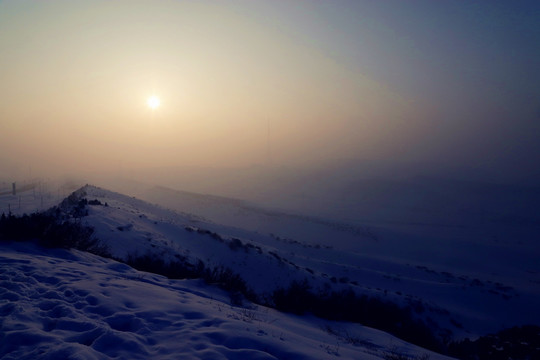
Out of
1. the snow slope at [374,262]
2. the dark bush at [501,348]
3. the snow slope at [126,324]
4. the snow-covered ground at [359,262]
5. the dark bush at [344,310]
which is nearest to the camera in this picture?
the snow slope at [126,324]

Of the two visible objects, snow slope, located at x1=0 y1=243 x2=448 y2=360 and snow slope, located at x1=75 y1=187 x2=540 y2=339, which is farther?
snow slope, located at x1=75 y1=187 x2=540 y2=339

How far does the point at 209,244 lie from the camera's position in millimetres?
22453

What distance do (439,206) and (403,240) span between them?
40052mm

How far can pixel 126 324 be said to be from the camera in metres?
5.43

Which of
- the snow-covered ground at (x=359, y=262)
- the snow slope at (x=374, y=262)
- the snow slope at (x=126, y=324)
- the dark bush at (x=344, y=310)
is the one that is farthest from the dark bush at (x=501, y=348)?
the snow slope at (x=126, y=324)

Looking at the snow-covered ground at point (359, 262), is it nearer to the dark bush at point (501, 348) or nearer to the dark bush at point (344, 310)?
the dark bush at point (344, 310)


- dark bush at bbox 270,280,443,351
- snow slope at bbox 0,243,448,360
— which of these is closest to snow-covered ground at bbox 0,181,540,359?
snow slope at bbox 0,243,448,360

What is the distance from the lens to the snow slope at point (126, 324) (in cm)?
456

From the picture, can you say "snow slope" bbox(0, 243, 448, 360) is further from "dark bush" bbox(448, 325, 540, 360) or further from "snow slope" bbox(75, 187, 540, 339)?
"snow slope" bbox(75, 187, 540, 339)

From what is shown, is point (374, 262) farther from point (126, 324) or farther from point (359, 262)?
point (126, 324)

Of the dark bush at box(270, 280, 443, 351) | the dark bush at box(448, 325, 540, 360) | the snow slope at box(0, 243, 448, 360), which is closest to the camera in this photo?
the snow slope at box(0, 243, 448, 360)

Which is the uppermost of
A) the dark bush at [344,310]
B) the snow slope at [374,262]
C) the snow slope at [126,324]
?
the snow slope at [126,324]

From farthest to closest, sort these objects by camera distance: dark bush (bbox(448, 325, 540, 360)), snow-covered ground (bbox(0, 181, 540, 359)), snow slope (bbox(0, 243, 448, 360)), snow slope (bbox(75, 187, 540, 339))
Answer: snow slope (bbox(75, 187, 540, 339)) → snow-covered ground (bbox(0, 181, 540, 359)) → dark bush (bbox(448, 325, 540, 360)) → snow slope (bbox(0, 243, 448, 360))

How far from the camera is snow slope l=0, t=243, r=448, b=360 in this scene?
456 centimetres
